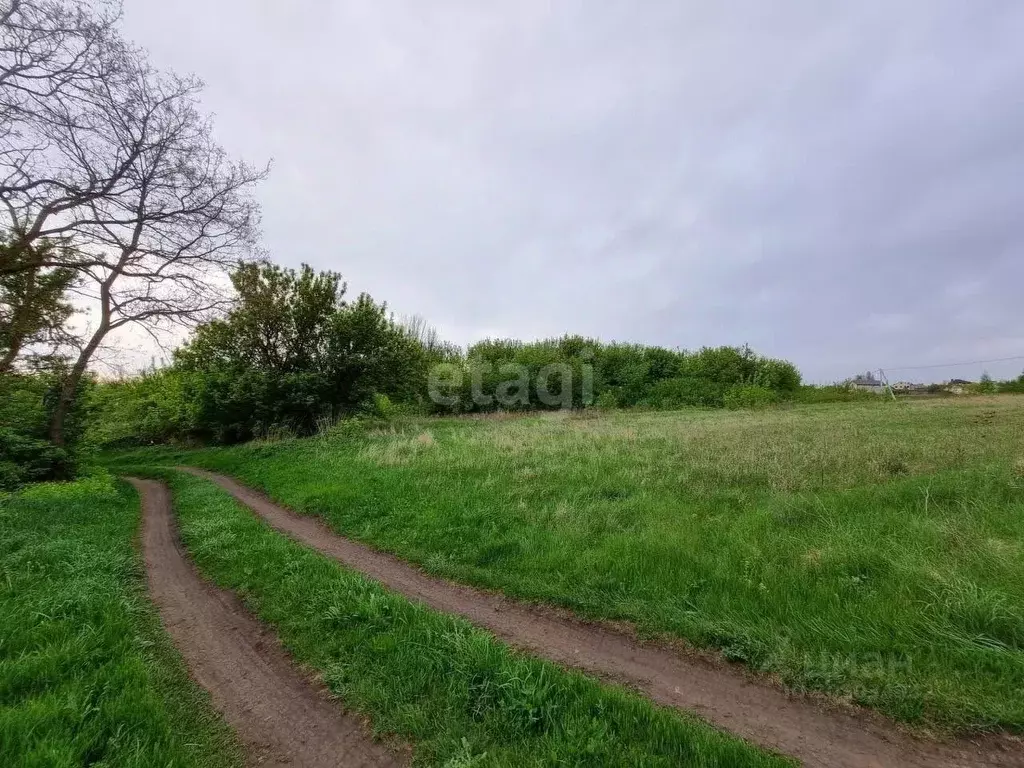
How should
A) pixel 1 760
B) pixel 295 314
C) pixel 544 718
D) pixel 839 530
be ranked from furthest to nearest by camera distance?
pixel 295 314
pixel 839 530
pixel 544 718
pixel 1 760

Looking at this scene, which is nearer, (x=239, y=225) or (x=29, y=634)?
(x=29, y=634)

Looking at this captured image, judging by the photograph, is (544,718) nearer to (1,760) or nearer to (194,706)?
(194,706)

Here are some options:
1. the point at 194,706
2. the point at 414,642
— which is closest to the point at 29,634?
the point at 194,706

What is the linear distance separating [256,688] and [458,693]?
1722mm

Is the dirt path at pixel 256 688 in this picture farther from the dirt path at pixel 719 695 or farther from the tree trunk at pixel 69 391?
the tree trunk at pixel 69 391

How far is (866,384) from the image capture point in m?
44.0

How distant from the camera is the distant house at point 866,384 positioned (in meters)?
40.4

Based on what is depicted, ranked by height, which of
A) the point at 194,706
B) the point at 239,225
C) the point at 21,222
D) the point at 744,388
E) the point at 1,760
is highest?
the point at 239,225

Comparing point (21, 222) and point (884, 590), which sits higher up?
point (21, 222)

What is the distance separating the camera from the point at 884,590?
14.0 ft

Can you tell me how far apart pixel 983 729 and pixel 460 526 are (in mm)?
5833

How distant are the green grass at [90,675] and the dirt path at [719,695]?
2.38 metres

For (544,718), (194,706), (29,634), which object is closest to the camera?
(544,718)

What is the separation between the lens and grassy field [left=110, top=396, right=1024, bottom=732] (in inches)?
136
